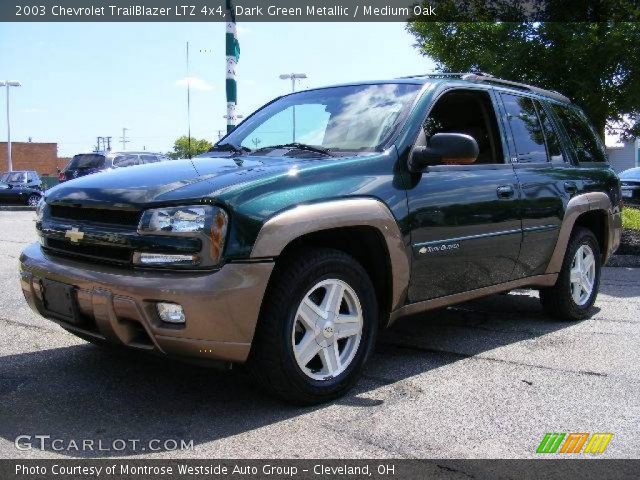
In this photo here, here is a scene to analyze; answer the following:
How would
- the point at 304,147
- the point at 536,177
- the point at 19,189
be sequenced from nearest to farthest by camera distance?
the point at 304,147 < the point at 536,177 < the point at 19,189

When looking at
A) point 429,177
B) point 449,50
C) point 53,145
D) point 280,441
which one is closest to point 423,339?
point 429,177

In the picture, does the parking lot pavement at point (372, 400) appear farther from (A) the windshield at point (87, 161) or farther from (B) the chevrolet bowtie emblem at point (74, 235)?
(A) the windshield at point (87, 161)

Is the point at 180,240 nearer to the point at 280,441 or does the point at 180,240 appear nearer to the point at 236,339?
the point at 236,339

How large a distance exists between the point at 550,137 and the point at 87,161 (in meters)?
15.1

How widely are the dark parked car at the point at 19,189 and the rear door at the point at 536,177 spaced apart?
71.3 feet

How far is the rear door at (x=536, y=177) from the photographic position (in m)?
4.77

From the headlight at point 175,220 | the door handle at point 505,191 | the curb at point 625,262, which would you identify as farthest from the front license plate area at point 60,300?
the curb at point 625,262

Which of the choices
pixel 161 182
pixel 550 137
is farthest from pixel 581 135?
pixel 161 182

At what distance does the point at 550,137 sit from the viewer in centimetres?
532

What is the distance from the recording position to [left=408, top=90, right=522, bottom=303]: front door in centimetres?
396

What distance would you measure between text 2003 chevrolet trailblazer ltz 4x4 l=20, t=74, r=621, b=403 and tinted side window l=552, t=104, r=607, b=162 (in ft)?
2.12

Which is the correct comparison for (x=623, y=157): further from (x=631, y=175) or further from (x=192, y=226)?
(x=192, y=226)

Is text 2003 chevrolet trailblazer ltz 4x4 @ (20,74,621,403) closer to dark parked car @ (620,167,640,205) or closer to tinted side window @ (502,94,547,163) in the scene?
tinted side window @ (502,94,547,163)

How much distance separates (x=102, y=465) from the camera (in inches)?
108
